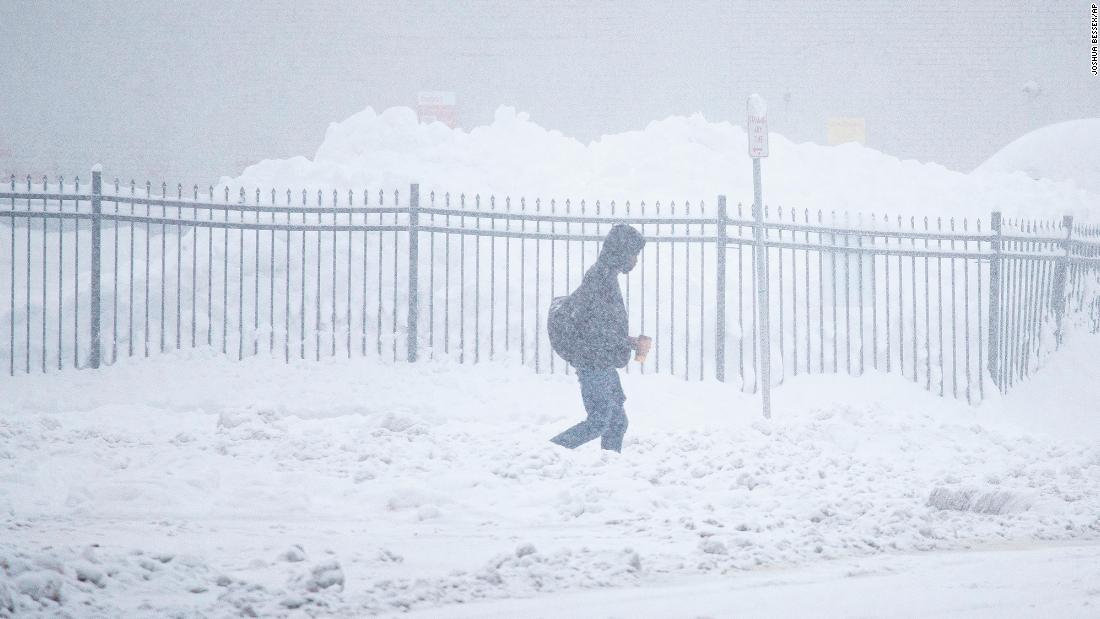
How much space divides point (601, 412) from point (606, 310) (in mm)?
737

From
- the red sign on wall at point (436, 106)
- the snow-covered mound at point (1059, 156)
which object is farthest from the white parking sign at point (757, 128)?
the red sign on wall at point (436, 106)

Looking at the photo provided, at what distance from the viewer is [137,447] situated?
30.9 ft

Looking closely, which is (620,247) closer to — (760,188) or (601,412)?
(601,412)

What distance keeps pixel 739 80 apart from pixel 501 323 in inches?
436

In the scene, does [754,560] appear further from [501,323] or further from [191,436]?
[501,323]

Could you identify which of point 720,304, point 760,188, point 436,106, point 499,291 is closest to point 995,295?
point 720,304

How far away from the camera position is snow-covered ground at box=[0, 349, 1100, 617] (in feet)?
17.6

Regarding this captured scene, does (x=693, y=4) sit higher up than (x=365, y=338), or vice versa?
(x=693, y=4)

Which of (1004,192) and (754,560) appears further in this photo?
(1004,192)

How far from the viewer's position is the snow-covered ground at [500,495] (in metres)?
5.38

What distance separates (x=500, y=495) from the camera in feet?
26.7

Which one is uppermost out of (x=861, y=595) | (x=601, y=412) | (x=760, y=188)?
(x=760, y=188)

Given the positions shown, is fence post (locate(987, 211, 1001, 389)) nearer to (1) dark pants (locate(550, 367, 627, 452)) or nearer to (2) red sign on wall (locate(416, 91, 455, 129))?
(1) dark pants (locate(550, 367, 627, 452))

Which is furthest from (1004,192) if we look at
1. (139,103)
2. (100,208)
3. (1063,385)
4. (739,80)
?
(139,103)
